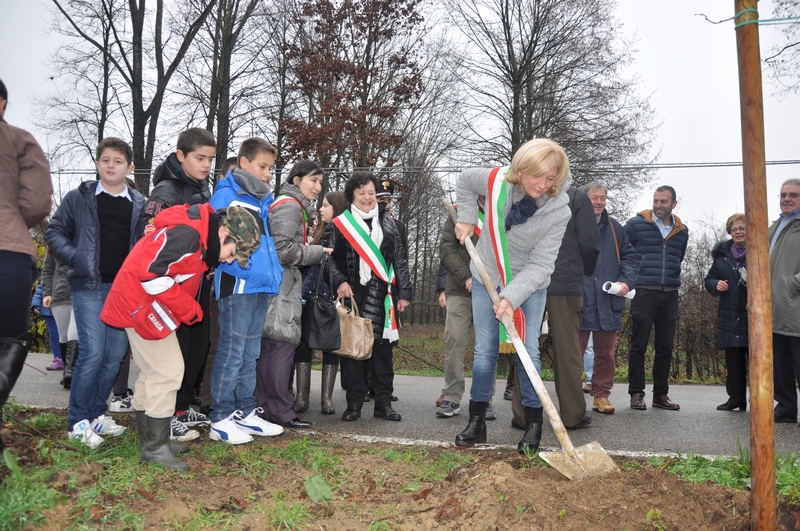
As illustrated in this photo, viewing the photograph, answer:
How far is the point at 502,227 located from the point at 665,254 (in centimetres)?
336

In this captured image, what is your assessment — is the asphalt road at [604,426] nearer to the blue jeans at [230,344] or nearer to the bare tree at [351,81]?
the blue jeans at [230,344]

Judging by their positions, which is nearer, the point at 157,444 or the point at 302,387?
the point at 157,444

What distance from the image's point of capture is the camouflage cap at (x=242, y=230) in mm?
4340

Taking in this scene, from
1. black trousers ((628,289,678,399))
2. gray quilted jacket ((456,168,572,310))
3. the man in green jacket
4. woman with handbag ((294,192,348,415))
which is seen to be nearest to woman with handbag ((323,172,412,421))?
woman with handbag ((294,192,348,415))

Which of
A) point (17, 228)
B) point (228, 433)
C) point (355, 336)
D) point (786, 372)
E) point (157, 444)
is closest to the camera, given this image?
point (17, 228)

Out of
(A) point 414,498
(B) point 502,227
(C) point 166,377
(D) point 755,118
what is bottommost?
(A) point 414,498

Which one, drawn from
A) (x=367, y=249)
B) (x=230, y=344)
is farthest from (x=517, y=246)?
(x=230, y=344)

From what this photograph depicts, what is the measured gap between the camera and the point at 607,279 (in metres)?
6.92

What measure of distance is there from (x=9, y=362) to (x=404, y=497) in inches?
90.4

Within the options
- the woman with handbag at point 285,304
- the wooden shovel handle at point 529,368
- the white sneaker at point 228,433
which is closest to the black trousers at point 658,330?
the wooden shovel handle at point 529,368

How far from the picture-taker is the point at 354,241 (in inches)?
244

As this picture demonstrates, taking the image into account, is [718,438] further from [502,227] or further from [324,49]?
[324,49]

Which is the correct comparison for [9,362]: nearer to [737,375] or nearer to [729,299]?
[737,375]

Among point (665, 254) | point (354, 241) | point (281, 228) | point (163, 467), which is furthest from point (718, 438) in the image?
point (163, 467)
